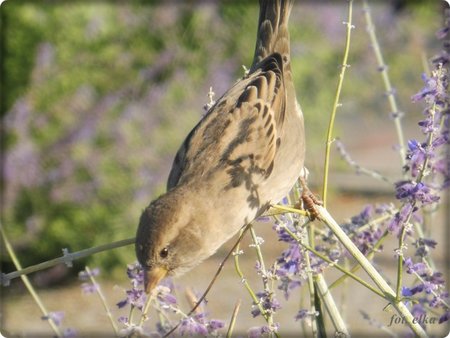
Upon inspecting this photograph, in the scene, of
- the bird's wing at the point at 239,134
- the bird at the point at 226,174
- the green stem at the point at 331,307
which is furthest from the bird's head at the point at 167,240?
the green stem at the point at 331,307

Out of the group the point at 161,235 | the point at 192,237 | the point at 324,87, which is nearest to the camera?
the point at 161,235

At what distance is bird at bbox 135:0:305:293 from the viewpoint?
186 cm

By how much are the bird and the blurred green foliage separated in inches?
110

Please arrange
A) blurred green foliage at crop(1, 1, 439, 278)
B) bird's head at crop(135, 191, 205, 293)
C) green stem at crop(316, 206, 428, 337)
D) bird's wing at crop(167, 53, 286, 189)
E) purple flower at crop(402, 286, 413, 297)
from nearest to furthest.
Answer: green stem at crop(316, 206, 428, 337) < purple flower at crop(402, 286, 413, 297) < bird's head at crop(135, 191, 205, 293) < bird's wing at crop(167, 53, 286, 189) < blurred green foliage at crop(1, 1, 439, 278)

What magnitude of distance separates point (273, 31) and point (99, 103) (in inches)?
110

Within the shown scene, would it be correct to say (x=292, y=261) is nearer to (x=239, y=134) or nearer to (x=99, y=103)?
(x=239, y=134)

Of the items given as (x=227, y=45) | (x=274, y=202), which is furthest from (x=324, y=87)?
(x=274, y=202)

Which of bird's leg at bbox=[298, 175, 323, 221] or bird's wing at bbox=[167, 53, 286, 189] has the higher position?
bird's wing at bbox=[167, 53, 286, 189]

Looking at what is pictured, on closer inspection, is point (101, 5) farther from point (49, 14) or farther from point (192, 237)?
point (192, 237)

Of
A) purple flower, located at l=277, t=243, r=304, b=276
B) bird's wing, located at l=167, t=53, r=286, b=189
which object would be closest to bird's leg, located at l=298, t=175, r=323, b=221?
purple flower, located at l=277, t=243, r=304, b=276

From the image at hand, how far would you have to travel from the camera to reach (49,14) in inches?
222

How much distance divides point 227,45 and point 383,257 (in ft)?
6.66

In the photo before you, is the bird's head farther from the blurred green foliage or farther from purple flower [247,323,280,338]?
the blurred green foliage

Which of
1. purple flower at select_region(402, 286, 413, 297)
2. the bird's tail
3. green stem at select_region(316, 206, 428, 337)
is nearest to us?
green stem at select_region(316, 206, 428, 337)
